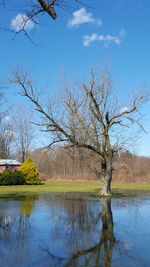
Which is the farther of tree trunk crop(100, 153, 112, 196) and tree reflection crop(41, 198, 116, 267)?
tree trunk crop(100, 153, 112, 196)

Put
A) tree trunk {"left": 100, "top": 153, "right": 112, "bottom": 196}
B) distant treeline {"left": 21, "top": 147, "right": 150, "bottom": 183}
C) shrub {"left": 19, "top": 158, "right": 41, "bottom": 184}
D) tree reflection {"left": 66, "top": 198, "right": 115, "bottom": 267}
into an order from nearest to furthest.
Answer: tree reflection {"left": 66, "top": 198, "right": 115, "bottom": 267} < tree trunk {"left": 100, "top": 153, "right": 112, "bottom": 196} < shrub {"left": 19, "top": 158, "right": 41, "bottom": 184} < distant treeline {"left": 21, "top": 147, "right": 150, "bottom": 183}

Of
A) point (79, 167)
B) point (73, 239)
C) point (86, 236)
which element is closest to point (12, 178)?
point (79, 167)

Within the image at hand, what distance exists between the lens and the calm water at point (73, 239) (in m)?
5.00

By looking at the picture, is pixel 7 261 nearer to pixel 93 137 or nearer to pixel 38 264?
pixel 38 264

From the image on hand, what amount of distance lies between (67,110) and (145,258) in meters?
14.0

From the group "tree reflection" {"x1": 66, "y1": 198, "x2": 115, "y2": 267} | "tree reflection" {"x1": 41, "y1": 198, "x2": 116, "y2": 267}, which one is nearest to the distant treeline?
"tree reflection" {"x1": 41, "y1": 198, "x2": 116, "y2": 267}

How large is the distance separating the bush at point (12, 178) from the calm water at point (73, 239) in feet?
60.9

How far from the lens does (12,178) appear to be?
28812 mm

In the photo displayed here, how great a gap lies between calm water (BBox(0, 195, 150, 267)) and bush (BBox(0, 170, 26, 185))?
60.9 ft

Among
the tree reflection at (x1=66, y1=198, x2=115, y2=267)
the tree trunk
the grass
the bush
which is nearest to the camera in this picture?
the tree reflection at (x1=66, y1=198, x2=115, y2=267)

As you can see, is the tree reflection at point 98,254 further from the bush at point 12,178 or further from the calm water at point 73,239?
the bush at point 12,178

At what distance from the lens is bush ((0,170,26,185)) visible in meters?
28.4

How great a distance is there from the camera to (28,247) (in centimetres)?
576

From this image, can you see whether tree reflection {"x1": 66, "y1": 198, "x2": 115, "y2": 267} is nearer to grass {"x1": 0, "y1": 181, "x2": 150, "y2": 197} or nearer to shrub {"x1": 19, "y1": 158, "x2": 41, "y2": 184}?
grass {"x1": 0, "y1": 181, "x2": 150, "y2": 197}
